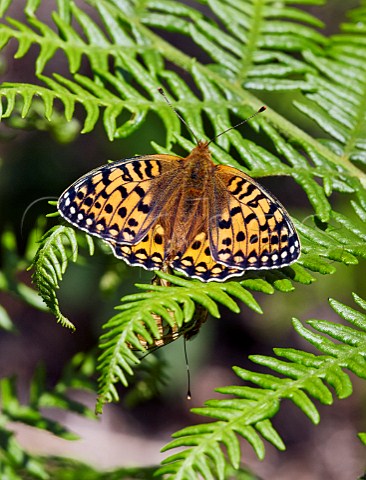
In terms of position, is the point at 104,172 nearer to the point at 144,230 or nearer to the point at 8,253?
the point at 144,230

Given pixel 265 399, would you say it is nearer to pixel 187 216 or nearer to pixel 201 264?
pixel 201 264

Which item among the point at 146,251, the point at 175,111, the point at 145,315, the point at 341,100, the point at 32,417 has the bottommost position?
the point at 32,417

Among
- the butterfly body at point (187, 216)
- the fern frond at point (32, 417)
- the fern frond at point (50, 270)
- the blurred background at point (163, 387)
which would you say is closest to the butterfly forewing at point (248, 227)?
the butterfly body at point (187, 216)

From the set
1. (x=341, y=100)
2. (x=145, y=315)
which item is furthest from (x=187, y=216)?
(x=341, y=100)

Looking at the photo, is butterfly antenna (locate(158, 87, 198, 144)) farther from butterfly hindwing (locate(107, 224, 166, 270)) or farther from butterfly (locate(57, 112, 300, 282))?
butterfly hindwing (locate(107, 224, 166, 270))

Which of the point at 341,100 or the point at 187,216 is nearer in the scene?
the point at 187,216

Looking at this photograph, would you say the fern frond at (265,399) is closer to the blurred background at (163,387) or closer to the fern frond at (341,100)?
the fern frond at (341,100)

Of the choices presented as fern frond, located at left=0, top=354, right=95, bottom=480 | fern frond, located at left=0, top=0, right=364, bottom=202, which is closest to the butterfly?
fern frond, located at left=0, top=0, right=364, bottom=202

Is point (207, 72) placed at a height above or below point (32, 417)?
above
